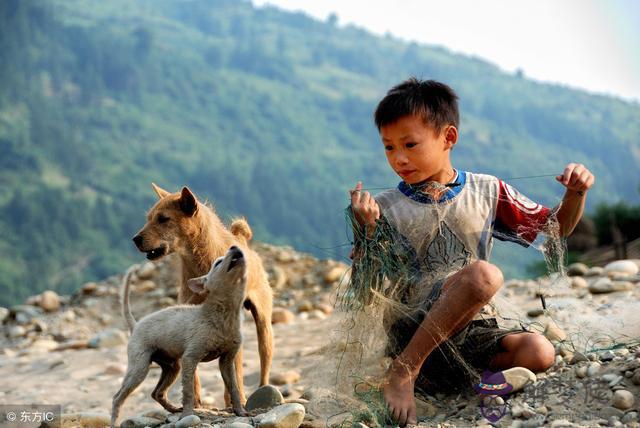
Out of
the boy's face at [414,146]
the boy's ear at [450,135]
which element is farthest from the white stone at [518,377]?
the boy's ear at [450,135]

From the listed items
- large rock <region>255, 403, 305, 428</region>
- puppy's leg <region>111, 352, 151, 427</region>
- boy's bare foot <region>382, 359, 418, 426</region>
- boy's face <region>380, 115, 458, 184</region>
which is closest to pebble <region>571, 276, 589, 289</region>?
boy's face <region>380, 115, 458, 184</region>

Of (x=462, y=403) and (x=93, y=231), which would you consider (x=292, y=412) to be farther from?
(x=93, y=231)

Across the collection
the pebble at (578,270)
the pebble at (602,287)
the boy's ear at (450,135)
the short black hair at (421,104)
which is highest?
the short black hair at (421,104)

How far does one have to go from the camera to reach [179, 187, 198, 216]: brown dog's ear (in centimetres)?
539

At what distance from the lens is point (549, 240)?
16.1 feet

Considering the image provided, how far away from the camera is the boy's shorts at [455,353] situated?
182 inches

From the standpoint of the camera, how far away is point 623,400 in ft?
13.3

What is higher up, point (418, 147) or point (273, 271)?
point (418, 147)

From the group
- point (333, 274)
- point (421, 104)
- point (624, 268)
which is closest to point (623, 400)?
point (421, 104)

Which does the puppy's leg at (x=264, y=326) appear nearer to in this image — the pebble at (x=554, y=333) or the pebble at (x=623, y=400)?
the pebble at (x=554, y=333)

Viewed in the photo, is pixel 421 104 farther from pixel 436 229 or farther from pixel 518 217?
pixel 518 217

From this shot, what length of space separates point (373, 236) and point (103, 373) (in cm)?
515

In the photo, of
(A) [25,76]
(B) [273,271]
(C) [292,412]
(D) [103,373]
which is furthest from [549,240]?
(A) [25,76]

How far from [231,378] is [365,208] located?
1.35 metres
